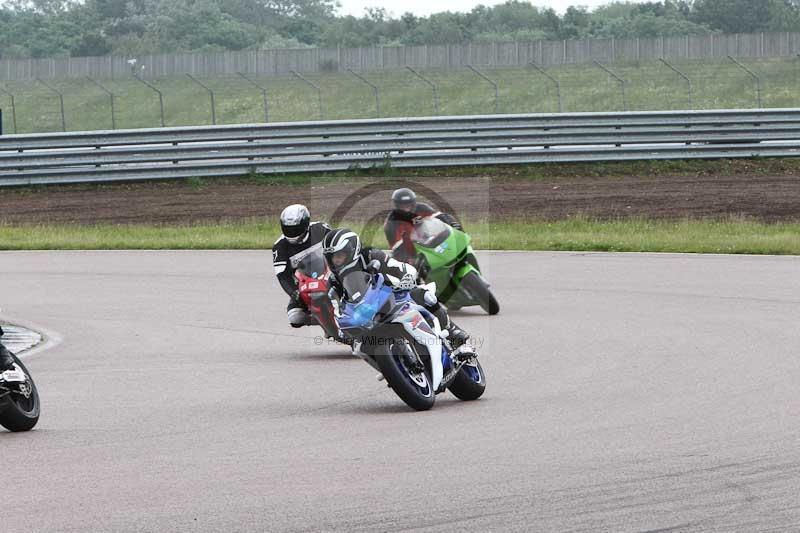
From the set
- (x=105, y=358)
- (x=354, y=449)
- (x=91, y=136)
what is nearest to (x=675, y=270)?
(x=105, y=358)

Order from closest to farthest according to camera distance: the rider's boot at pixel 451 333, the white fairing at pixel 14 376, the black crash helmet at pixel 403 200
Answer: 1. the white fairing at pixel 14 376
2. the rider's boot at pixel 451 333
3. the black crash helmet at pixel 403 200

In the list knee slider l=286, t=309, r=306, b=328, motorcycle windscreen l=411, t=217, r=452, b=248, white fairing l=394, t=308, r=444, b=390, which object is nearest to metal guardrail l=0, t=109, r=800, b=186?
motorcycle windscreen l=411, t=217, r=452, b=248

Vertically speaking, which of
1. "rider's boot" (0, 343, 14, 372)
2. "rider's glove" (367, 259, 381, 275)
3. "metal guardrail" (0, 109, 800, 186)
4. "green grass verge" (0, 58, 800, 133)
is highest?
"rider's glove" (367, 259, 381, 275)

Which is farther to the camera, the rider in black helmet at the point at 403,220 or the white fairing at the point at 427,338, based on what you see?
the rider in black helmet at the point at 403,220

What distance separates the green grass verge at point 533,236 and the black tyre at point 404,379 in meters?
12.2

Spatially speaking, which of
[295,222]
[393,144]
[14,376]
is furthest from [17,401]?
[393,144]

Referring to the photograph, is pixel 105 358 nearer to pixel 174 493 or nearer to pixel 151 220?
pixel 174 493

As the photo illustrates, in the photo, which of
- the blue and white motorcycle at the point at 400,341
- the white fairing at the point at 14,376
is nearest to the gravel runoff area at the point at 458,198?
the blue and white motorcycle at the point at 400,341

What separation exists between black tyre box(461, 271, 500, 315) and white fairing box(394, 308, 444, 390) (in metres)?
5.32

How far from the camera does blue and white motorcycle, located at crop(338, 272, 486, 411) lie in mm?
9648

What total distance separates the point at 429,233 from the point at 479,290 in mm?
928

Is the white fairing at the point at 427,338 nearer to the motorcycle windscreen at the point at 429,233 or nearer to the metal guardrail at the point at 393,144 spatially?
the motorcycle windscreen at the point at 429,233

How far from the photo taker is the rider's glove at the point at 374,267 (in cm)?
1006

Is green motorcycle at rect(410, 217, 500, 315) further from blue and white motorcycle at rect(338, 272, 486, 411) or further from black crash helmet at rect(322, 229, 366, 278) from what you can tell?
blue and white motorcycle at rect(338, 272, 486, 411)
